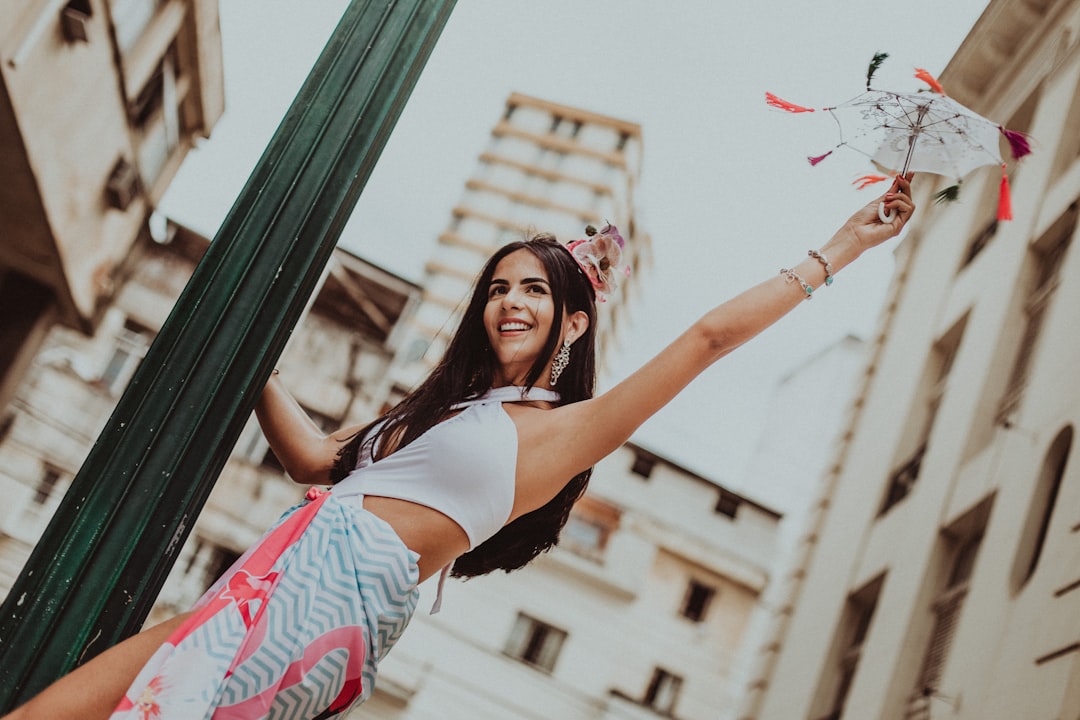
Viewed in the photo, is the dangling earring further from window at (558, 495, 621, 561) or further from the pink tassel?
window at (558, 495, 621, 561)

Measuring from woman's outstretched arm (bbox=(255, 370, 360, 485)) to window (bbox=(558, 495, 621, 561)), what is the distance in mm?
20540

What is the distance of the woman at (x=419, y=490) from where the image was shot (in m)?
1.48

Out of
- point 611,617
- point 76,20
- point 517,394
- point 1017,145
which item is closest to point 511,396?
point 517,394

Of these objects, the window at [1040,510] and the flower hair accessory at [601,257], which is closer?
the flower hair accessory at [601,257]

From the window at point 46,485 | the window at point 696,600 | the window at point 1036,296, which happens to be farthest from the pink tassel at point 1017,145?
the window at point 696,600

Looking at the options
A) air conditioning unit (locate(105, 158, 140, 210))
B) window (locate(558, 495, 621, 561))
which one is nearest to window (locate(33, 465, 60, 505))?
air conditioning unit (locate(105, 158, 140, 210))

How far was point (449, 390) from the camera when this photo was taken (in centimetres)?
201

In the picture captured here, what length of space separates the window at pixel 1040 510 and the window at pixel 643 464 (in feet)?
55.8

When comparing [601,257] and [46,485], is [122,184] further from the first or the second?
[46,485]

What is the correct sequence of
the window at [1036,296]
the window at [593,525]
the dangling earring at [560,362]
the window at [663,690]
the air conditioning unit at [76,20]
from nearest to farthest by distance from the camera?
the dangling earring at [560,362]
the air conditioning unit at [76,20]
the window at [1036,296]
the window at [663,690]
the window at [593,525]

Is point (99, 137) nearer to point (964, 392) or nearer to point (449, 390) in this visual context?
point (449, 390)

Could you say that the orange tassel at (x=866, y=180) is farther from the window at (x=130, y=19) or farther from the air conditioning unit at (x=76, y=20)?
the window at (x=130, y=19)

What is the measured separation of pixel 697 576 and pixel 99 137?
18.7 meters

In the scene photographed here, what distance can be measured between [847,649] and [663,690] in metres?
13.5
